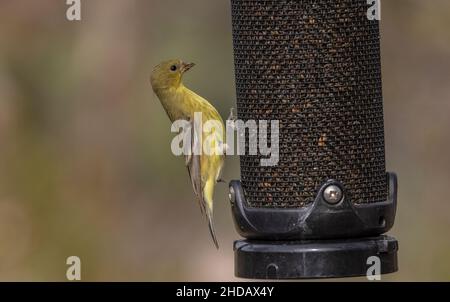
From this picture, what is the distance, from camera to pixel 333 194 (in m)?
9.93

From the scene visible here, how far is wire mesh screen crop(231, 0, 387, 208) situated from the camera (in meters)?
10.0

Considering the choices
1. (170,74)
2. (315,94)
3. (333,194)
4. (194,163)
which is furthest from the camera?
(170,74)

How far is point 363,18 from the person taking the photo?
10.1 m

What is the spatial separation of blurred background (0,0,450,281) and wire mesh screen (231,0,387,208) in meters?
5.76

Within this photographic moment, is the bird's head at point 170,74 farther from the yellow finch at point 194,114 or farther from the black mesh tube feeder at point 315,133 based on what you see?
the black mesh tube feeder at point 315,133

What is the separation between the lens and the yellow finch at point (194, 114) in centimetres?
1170

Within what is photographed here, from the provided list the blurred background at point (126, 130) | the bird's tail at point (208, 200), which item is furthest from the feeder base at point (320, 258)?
the blurred background at point (126, 130)

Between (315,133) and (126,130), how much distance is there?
23.6 ft

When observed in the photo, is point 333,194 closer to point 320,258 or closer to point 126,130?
point 320,258

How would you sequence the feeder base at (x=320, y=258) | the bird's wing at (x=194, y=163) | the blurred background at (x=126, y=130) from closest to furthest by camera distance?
the feeder base at (x=320, y=258), the bird's wing at (x=194, y=163), the blurred background at (x=126, y=130)

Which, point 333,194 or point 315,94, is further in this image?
point 315,94

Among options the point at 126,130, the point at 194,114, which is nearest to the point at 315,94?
the point at 194,114

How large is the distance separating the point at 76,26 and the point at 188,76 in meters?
1.42
